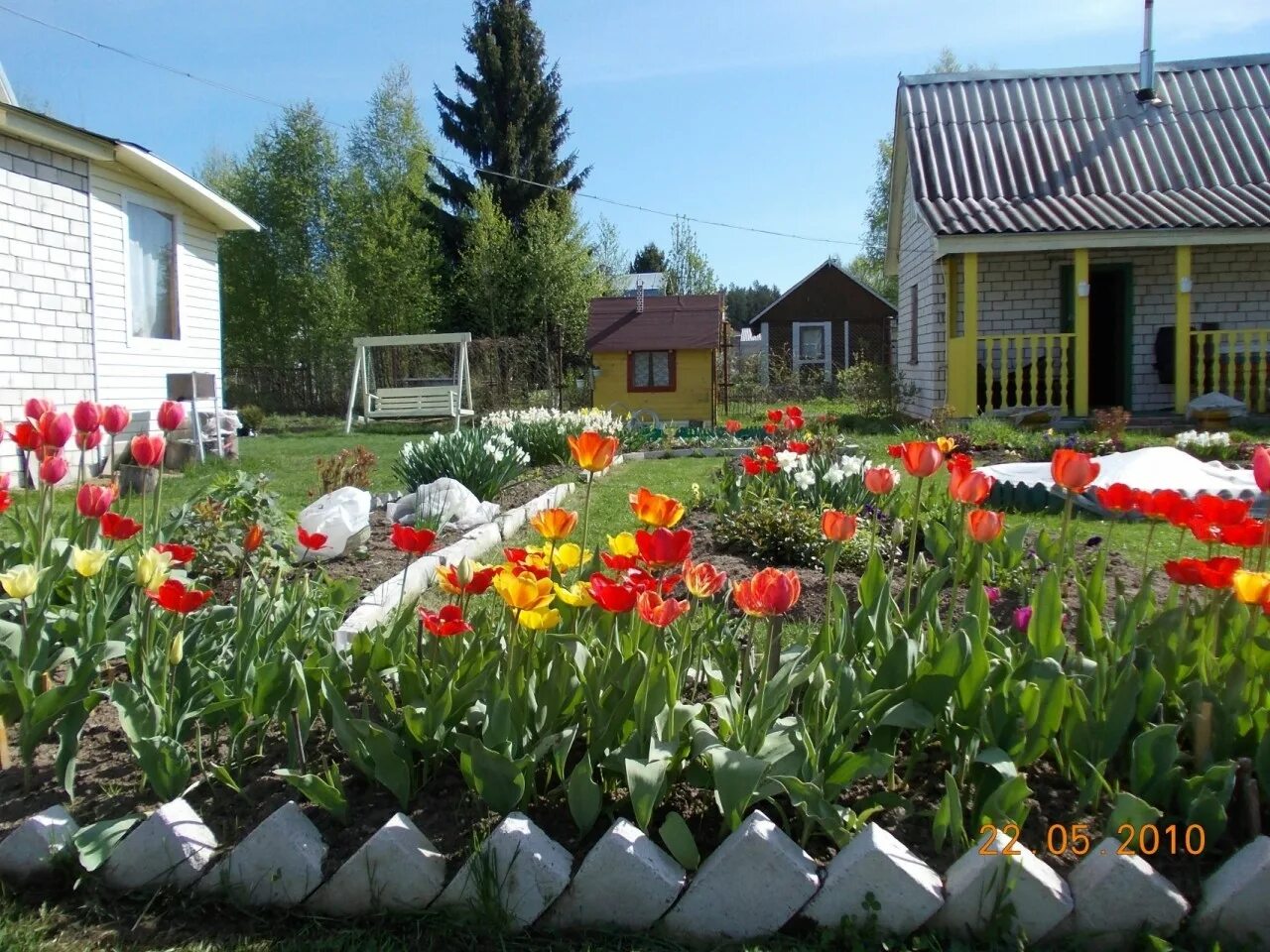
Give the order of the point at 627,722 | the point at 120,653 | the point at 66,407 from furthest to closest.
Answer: the point at 66,407 → the point at 120,653 → the point at 627,722

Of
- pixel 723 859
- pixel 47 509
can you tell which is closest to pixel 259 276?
pixel 47 509

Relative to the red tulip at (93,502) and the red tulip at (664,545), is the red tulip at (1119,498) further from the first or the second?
the red tulip at (93,502)

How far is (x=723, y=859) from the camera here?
7.11 feet

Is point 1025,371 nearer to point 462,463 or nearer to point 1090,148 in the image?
point 1090,148

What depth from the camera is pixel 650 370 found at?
820 inches

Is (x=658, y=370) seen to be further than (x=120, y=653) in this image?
Yes

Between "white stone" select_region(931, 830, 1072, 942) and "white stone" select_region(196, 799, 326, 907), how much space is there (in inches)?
51.9

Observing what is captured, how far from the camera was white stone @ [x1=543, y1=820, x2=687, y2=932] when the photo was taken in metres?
2.19

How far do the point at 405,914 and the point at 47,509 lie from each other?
223 cm

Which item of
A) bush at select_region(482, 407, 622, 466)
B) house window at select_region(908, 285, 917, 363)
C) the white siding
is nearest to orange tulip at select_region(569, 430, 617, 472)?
bush at select_region(482, 407, 622, 466)

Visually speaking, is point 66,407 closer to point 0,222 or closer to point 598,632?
point 0,222

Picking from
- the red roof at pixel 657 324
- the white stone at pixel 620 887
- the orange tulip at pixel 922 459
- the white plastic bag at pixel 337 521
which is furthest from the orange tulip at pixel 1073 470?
the red roof at pixel 657 324

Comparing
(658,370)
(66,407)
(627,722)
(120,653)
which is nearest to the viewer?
(627,722)

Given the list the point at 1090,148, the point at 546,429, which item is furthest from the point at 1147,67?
the point at 546,429
